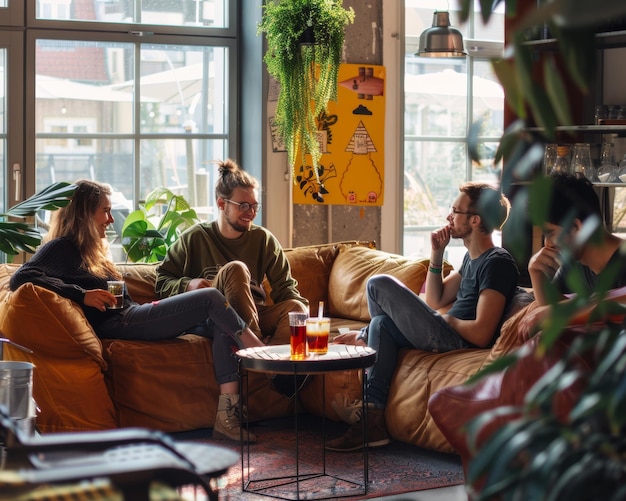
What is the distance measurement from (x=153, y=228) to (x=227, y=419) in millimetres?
1513

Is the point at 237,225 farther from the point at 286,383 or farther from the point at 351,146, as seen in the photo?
the point at 351,146

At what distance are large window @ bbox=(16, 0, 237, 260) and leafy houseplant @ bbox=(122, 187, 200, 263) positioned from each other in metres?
0.20

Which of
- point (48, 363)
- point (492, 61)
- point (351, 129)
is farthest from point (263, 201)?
point (492, 61)

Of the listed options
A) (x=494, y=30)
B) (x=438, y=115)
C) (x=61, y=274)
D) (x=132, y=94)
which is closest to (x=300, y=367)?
(x=61, y=274)

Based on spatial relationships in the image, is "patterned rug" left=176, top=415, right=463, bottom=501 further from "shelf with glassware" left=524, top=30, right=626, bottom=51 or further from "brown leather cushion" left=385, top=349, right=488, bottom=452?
"shelf with glassware" left=524, top=30, right=626, bottom=51

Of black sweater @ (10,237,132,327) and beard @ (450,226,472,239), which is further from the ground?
beard @ (450,226,472,239)

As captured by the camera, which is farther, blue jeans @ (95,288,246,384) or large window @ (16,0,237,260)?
large window @ (16,0,237,260)

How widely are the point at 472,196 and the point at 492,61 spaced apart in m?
3.02

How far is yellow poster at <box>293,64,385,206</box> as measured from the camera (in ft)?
18.4

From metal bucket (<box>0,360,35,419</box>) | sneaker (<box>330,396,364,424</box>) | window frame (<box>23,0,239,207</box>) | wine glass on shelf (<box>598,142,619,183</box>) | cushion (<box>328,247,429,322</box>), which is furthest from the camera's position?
window frame (<box>23,0,239,207</box>)

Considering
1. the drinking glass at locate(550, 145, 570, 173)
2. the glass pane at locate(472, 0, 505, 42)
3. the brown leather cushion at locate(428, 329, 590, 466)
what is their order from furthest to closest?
the glass pane at locate(472, 0, 505, 42) → the drinking glass at locate(550, 145, 570, 173) → the brown leather cushion at locate(428, 329, 590, 466)

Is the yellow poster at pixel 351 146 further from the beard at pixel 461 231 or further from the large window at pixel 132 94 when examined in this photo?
the beard at pixel 461 231

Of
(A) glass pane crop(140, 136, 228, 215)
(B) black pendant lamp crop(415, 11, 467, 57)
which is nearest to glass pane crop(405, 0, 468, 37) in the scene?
(B) black pendant lamp crop(415, 11, 467, 57)

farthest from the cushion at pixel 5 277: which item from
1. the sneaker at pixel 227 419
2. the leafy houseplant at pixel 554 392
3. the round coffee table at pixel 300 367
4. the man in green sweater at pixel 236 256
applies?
the leafy houseplant at pixel 554 392
